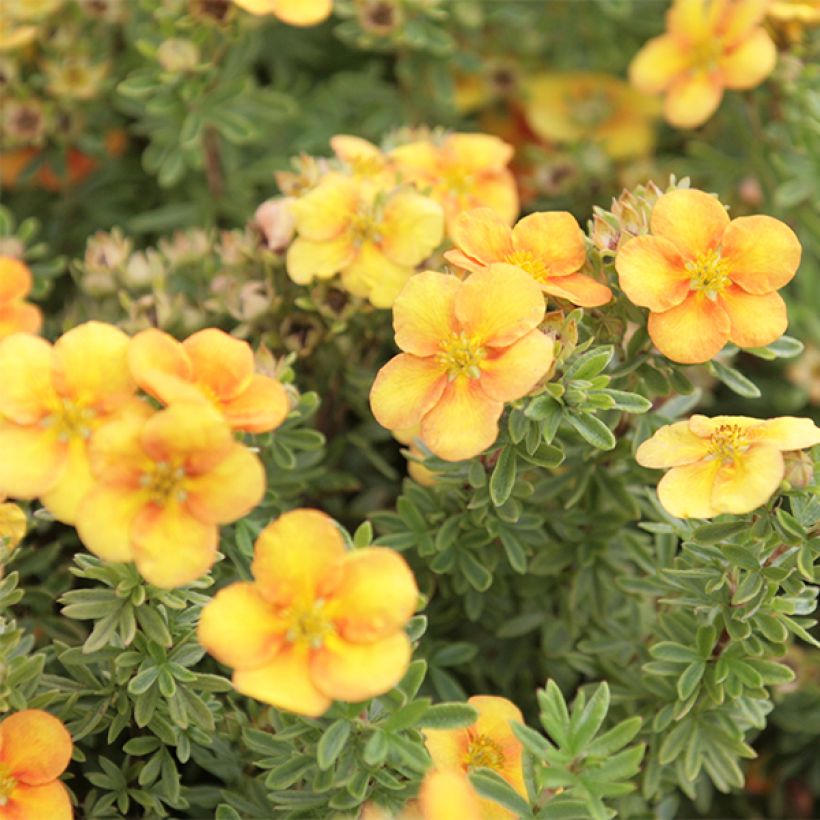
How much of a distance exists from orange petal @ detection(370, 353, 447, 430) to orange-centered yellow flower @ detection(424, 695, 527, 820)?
1.13 feet

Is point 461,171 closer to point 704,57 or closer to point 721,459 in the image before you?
point 704,57

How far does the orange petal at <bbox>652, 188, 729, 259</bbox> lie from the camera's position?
4.60ft

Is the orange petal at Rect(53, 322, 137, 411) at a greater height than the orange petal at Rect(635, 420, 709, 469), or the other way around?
the orange petal at Rect(53, 322, 137, 411)

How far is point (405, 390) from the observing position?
1361 millimetres

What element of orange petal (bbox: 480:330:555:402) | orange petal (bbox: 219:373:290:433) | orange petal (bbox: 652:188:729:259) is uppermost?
orange petal (bbox: 652:188:729:259)

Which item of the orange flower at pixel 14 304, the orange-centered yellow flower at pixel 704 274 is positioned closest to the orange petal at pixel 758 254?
the orange-centered yellow flower at pixel 704 274

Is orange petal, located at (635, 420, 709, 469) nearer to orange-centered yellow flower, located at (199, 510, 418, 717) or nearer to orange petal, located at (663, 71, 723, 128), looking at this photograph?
orange-centered yellow flower, located at (199, 510, 418, 717)

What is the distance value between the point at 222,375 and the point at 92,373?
142 millimetres

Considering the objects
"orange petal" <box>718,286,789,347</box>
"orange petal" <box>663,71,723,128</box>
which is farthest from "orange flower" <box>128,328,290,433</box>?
"orange petal" <box>663,71,723,128</box>

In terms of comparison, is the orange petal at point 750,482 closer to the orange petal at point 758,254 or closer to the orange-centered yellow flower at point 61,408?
the orange petal at point 758,254

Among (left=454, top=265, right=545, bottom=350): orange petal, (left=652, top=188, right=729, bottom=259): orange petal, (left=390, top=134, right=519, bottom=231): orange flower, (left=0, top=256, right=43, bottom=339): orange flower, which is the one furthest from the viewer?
(left=390, top=134, right=519, bottom=231): orange flower

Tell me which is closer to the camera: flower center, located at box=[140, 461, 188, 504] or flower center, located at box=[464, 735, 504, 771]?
flower center, located at box=[140, 461, 188, 504]

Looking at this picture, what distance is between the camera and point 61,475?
126 cm

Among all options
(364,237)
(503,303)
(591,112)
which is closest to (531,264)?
(503,303)
